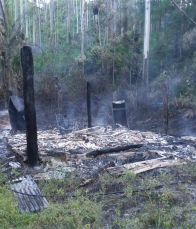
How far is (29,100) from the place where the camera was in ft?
22.8

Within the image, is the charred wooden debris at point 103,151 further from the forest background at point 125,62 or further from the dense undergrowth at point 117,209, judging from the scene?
the forest background at point 125,62

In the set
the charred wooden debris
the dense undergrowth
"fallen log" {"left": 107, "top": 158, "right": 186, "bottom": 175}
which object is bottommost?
the charred wooden debris

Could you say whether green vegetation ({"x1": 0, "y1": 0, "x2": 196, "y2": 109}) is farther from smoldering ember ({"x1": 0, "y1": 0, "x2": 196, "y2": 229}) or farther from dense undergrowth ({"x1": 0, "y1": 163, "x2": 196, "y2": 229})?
dense undergrowth ({"x1": 0, "y1": 163, "x2": 196, "y2": 229})

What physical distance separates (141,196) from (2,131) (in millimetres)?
9778

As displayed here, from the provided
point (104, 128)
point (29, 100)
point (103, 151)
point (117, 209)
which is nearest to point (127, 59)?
point (104, 128)

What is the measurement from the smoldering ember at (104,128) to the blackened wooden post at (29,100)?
2cm

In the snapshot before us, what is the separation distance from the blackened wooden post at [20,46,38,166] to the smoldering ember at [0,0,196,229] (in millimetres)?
24

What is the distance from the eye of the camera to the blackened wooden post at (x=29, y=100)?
6.79 m

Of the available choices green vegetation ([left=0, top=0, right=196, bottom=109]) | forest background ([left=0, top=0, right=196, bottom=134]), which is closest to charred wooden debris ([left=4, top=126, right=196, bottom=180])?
forest background ([left=0, top=0, right=196, bottom=134])

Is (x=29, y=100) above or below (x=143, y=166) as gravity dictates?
above

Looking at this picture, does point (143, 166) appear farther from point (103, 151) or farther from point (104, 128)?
point (104, 128)

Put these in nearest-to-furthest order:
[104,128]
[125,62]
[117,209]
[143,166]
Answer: [117,209] < [143,166] < [104,128] < [125,62]

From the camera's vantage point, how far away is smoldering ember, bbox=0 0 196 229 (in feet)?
15.2

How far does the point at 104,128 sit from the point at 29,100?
691 cm
